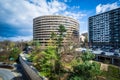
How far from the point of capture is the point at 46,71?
1822 cm

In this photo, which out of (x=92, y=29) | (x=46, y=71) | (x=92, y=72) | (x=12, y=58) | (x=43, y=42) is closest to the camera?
(x=92, y=72)

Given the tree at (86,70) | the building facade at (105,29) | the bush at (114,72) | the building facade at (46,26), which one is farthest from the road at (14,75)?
the building facade at (105,29)

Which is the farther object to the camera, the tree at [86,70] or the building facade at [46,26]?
the building facade at [46,26]

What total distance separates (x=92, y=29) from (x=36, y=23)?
48579 millimetres

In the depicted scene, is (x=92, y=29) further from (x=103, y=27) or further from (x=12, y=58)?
(x=12, y=58)

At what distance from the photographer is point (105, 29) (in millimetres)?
86750

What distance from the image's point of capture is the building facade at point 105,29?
76.9 m

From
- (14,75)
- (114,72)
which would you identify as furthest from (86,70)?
(14,75)

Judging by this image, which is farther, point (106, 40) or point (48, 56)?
point (106, 40)

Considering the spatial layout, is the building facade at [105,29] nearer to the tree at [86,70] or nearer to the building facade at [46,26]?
the building facade at [46,26]

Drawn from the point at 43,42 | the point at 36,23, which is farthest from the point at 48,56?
the point at 36,23

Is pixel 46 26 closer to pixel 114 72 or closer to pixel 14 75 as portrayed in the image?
pixel 14 75

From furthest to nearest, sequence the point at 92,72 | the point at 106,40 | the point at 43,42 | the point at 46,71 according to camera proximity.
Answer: the point at 106,40 → the point at 43,42 → the point at 46,71 → the point at 92,72

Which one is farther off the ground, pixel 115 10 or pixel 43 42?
pixel 115 10
